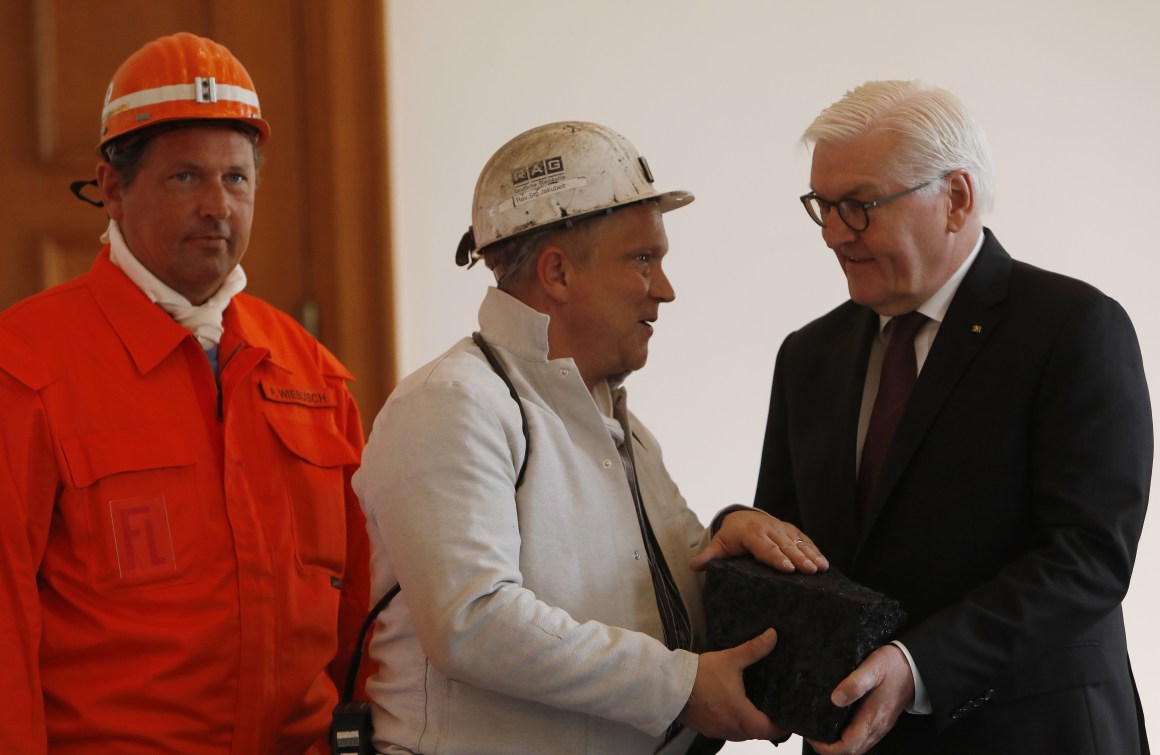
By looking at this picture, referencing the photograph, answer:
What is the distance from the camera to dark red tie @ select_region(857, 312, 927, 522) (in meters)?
1.86

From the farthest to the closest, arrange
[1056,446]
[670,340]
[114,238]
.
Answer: [670,340]
[114,238]
[1056,446]

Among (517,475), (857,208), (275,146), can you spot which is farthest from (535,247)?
(275,146)

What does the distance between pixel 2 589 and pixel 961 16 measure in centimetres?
268

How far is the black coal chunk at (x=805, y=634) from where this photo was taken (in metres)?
1.55

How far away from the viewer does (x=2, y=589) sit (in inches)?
67.6

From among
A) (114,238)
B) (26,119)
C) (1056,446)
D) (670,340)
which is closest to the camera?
(1056,446)

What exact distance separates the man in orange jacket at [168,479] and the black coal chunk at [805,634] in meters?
0.75

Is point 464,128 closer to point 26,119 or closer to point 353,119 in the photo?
point 353,119

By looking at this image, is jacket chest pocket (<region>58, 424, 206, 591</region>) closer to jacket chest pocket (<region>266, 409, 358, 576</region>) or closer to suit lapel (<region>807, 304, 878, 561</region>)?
jacket chest pocket (<region>266, 409, 358, 576</region>)

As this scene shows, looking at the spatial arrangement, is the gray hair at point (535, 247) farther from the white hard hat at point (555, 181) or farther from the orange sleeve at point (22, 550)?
the orange sleeve at point (22, 550)

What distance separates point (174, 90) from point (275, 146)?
900 millimetres

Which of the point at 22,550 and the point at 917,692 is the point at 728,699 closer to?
the point at 917,692

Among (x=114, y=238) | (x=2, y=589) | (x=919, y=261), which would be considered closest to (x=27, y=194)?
(x=114, y=238)

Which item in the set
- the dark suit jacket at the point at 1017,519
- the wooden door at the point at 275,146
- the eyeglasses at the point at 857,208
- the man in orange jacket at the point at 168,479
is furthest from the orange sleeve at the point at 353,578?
the eyeglasses at the point at 857,208
